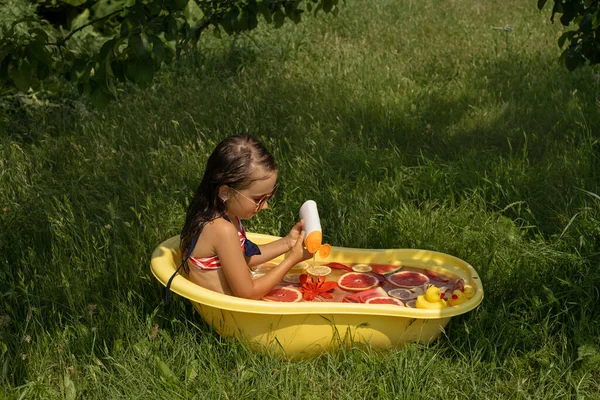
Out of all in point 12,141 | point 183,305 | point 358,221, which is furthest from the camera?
point 12,141

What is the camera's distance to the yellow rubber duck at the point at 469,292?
292cm

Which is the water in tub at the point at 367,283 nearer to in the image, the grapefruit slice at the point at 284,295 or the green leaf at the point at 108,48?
the grapefruit slice at the point at 284,295

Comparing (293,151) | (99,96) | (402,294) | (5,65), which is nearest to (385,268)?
(402,294)

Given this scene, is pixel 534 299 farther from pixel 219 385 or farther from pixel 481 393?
pixel 219 385

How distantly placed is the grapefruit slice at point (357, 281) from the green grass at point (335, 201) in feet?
1.12

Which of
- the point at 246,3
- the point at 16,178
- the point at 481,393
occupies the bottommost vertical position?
the point at 481,393

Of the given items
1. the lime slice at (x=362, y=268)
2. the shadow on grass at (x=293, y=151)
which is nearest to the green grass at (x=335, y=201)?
the shadow on grass at (x=293, y=151)

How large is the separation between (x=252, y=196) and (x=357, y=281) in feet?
2.34

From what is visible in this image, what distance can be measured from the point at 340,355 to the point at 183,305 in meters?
0.71

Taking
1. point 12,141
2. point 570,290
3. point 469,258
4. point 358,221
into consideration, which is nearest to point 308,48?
point 12,141

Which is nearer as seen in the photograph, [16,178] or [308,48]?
[16,178]

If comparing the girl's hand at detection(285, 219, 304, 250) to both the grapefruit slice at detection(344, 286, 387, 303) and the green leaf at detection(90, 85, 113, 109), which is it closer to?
the grapefruit slice at detection(344, 286, 387, 303)

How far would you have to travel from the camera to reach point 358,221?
3678 mm

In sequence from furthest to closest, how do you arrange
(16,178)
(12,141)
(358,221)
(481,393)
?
1. (12,141)
2. (16,178)
3. (358,221)
4. (481,393)
